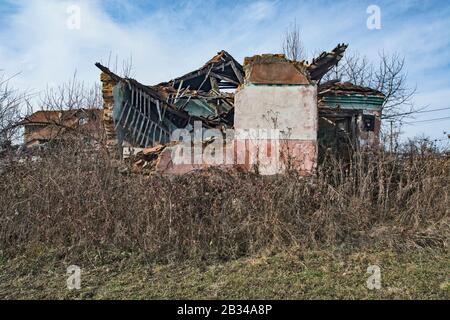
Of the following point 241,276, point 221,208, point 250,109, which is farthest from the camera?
point 250,109

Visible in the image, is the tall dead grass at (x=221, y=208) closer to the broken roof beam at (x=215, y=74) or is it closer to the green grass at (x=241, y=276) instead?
the green grass at (x=241, y=276)

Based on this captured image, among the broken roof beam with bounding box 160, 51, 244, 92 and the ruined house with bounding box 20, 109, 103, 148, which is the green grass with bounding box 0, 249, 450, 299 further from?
the broken roof beam with bounding box 160, 51, 244, 92

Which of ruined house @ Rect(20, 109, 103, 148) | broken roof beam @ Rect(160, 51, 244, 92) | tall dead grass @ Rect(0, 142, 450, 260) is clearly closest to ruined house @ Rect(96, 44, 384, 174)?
broken roof beam @ Rect(160, 51, 244, 92)

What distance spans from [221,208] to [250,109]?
2227 millimetres

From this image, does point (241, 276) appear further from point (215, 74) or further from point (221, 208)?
point (215, 74)

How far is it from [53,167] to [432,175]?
6.28 m

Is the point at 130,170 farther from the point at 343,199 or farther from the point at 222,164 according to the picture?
the point at 343,199

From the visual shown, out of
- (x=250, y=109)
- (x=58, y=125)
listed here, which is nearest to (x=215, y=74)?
(x=250, y=109)

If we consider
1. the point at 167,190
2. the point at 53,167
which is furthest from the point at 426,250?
the point at 53,167

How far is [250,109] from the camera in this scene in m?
6.45

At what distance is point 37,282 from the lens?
12.3 ft

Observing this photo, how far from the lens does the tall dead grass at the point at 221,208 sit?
180 inches

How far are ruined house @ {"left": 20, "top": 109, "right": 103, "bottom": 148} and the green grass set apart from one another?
152 inches

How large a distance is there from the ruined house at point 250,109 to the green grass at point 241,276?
90.0 inches
